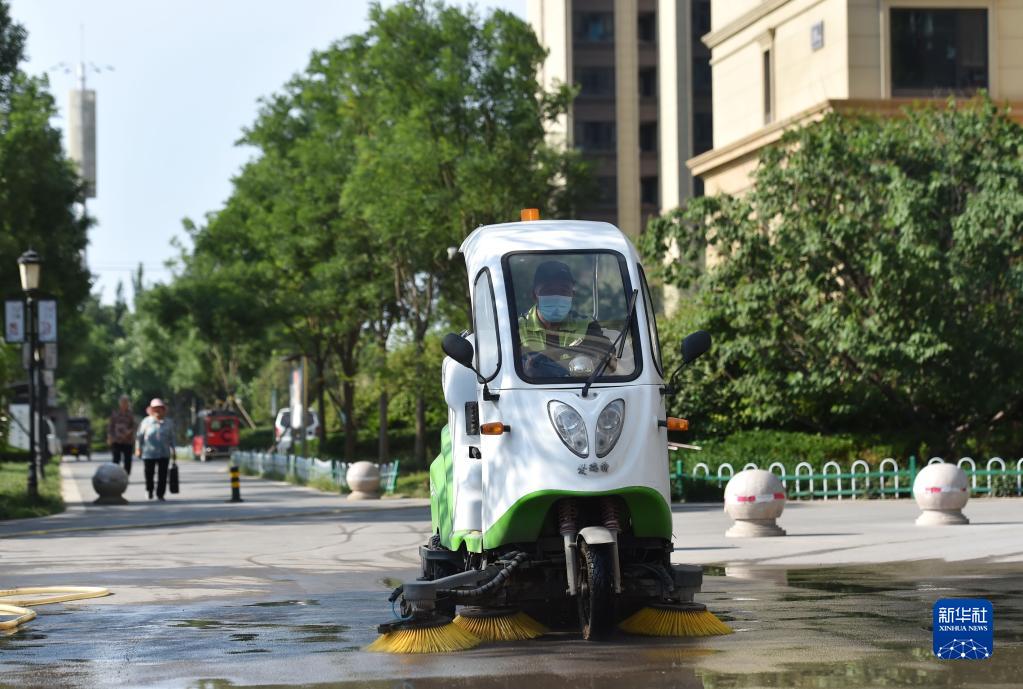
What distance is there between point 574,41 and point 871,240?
61.3 m

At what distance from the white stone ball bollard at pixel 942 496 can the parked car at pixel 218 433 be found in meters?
57.7

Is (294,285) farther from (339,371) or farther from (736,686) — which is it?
(736,686)

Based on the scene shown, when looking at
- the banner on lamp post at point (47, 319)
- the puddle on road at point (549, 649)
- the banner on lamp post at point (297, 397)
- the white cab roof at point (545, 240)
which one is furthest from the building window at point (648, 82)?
the white cab roof at point (545, 240)

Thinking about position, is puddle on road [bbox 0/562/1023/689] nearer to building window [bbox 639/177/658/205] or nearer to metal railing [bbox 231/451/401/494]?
metal railing [bbox 231/451/401/494]

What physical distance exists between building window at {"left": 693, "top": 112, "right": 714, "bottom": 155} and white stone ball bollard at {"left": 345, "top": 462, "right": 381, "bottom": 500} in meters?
48.1

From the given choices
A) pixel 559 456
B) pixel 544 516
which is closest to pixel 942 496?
pixel 544 516

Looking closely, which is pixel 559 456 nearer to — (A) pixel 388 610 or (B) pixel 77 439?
(A) pixel 388 610

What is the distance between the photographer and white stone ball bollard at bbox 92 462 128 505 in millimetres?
30547

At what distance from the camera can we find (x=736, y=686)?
8.52m

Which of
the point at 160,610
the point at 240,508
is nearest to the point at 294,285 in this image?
the point at 240,508

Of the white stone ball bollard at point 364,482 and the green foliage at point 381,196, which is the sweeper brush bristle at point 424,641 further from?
the green foliage at point 381,196

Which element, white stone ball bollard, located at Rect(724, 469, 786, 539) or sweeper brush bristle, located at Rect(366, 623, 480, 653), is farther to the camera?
white stone ball bollard, located at Rect(724, 469, 786, 539)

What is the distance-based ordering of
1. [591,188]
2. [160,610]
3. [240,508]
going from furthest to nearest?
[591,188] < [240,508] < [160,610]

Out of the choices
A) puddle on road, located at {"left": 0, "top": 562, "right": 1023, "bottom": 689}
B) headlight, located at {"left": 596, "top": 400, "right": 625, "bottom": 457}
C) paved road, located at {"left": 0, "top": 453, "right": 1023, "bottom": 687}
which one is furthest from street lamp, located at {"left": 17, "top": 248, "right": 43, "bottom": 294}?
headlight, located at {"left": 596, "top": 400, "right": 625, "bottom": 457}
